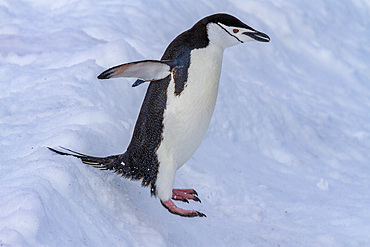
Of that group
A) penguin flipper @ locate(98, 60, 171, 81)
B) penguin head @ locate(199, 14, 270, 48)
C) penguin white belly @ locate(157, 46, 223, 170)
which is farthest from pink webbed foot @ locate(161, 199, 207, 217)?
penguin head @ locate(199, 14, 270, 48)

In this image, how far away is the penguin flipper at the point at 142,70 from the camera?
71.3 inches

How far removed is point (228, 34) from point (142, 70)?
0.40m

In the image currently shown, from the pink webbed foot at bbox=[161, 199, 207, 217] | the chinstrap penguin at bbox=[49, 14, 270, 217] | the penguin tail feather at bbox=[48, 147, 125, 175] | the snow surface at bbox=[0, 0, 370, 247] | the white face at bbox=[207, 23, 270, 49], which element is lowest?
the snow surface at bbox=[0, 0, 370, 247]

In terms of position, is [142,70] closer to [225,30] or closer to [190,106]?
[190,106]

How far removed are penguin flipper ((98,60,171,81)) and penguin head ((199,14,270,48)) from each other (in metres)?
0.22

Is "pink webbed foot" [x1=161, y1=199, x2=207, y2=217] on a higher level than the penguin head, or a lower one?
lower

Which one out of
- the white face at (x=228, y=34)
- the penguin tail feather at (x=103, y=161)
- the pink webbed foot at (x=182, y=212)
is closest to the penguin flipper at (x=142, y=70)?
the white face at (x=228, y=34)

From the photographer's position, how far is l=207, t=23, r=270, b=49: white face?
212cm

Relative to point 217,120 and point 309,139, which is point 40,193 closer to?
point 217,120

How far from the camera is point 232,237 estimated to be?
2.37 metres

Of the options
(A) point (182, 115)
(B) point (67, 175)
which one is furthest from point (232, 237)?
(B) point (67, 175)

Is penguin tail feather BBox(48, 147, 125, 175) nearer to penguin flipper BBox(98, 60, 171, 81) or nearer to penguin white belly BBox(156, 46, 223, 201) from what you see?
penguin white belly BBox(156, 46, 223, 201)

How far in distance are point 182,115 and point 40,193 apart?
63 centimetres

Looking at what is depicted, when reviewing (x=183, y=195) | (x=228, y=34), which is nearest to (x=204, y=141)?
(x=183, y=195)
